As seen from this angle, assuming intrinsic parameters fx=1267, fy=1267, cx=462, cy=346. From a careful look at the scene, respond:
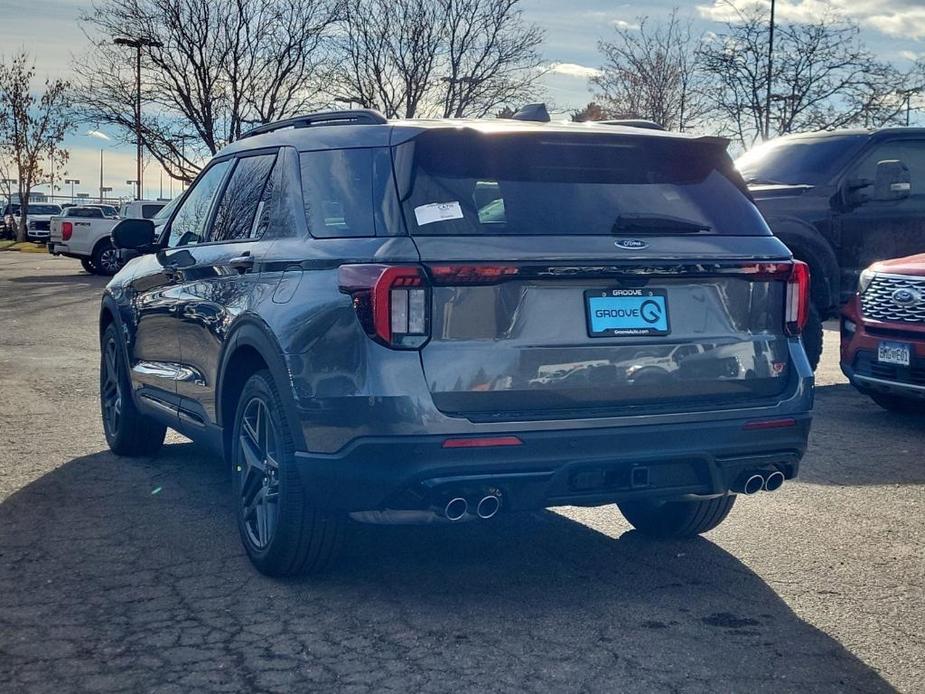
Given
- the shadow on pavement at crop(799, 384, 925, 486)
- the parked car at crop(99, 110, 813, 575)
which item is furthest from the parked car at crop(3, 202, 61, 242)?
the parked car at crop(99, 110, 813, 575)

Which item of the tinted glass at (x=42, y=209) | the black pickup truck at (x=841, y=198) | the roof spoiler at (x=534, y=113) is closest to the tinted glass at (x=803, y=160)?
the black pickup truck at (x=841, y=198)

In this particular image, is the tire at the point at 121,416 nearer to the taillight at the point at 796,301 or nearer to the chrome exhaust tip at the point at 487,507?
the chrome exhaust tip at the point at 487,507

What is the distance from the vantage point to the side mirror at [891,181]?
1081 cm

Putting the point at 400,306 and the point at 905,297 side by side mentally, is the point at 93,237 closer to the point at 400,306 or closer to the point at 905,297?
the point at 905,297

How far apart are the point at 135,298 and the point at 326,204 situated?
8.28 ft

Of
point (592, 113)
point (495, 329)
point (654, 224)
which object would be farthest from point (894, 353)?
point (592, 113)

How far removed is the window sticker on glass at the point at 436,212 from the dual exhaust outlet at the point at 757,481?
1.42 meters

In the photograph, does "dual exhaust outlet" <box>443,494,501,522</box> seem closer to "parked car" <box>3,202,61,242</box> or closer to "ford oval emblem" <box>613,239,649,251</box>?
"ford oval emblem" <box>613,239,649,251</box>

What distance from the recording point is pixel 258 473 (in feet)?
16.2

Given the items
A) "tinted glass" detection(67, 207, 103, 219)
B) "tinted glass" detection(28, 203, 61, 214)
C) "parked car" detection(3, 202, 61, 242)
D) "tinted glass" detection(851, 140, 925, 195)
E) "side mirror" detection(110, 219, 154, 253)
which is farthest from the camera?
"tinted glass" detection(28, 203, 61, 214)

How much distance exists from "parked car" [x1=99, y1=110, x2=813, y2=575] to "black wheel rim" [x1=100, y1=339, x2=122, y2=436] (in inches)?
94.2

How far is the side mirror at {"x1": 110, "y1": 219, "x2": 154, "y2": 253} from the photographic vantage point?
21.6 feet

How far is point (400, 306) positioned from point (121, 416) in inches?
141

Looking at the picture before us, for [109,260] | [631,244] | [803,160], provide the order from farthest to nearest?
[109,260] < [803,160] < [631,244]
